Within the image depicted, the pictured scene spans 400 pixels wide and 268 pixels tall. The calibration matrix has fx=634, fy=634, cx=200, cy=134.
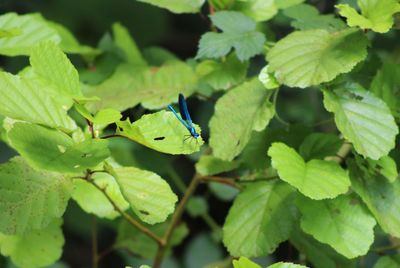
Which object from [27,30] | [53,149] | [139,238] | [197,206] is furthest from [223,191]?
[53,149]

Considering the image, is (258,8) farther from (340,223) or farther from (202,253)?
(202,253)

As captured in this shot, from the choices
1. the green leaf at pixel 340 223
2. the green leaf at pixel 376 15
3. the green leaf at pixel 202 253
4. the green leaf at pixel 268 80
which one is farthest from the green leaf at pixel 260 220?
the green leaf at pixel 202 253

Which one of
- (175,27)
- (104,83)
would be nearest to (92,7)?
(175,27)

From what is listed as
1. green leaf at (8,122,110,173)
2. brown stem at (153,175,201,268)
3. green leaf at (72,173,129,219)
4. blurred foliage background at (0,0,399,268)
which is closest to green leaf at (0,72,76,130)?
green leaf at (8,122,110,173)

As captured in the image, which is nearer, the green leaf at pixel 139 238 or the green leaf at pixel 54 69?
the green leaf at pixel 54 69

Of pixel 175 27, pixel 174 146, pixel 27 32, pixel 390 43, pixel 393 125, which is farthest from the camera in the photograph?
pixel 175 27

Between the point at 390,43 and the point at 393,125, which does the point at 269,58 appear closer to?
the point at 393,125

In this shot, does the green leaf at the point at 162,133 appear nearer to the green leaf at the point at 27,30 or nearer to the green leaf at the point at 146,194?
the green leaf at the point at 146,194
